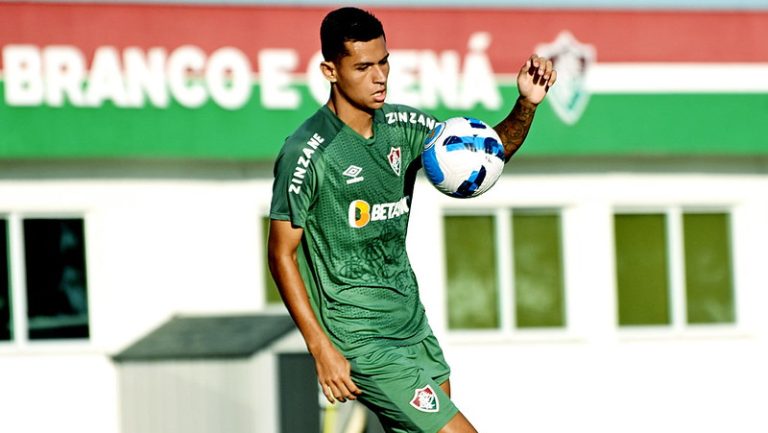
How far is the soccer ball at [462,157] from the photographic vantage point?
588cm

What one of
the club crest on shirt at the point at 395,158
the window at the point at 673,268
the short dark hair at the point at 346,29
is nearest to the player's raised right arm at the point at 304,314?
the club crest on shirt at the point at 395,158

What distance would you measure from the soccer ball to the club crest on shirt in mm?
150

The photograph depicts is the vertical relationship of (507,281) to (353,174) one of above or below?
below

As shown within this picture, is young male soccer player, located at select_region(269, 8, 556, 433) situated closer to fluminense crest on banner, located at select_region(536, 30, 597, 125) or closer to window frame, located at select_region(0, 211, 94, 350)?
fluminense crest on banner, located at select_region(536, 30, 597, 125)

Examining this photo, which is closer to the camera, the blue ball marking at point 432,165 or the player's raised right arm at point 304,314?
the player's raised right arm at point 304,314

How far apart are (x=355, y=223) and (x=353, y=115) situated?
43cm

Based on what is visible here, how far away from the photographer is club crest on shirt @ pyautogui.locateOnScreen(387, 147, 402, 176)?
5.75 metres

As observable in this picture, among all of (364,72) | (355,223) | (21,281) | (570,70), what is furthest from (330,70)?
(21,281)

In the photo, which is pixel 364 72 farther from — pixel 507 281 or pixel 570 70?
pixel 507 281

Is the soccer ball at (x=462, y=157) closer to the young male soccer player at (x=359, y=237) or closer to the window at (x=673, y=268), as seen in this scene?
the young male soccer player at (x=359, y=237)

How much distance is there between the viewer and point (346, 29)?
548 cm

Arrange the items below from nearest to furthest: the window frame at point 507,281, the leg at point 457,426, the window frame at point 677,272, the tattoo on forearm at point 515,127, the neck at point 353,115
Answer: the leg at point 457,426 → the neck at point 353,115 → the tattoo on forearm at point 515,127 → the window frame at point 507,281 → the window frame at point 677,272

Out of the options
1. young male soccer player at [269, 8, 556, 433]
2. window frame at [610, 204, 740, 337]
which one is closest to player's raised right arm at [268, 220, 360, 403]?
young male soccer player at [269, 8, 556, 433]

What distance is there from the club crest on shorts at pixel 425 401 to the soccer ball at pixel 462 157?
89 cm
